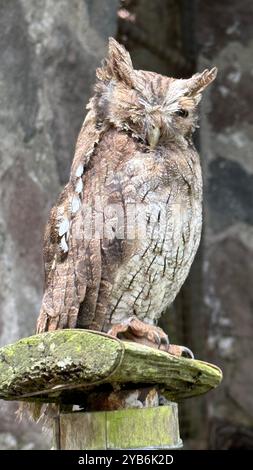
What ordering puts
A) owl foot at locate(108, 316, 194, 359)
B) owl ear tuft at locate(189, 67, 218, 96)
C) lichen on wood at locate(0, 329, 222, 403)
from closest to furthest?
1. lichen on wood at locate(0, 329, 222, 403)
2. owl foot at locate(108, 316, 194, 359)
3. owl ear tuft at locate(189, 67, 218, 96)

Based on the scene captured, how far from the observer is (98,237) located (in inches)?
96.7

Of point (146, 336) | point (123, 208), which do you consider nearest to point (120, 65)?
point (123, 208)

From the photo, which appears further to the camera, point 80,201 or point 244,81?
point 244,81

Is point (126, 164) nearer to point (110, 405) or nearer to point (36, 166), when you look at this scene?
point (110, 405)

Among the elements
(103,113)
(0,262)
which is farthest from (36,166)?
(103,113)

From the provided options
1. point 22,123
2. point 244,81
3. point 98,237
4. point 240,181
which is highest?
point 244,81

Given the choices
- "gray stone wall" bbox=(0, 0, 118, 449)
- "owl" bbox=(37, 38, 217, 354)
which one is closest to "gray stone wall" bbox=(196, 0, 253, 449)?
"gray stone wall" bbox=(0, 0, 118, 449)

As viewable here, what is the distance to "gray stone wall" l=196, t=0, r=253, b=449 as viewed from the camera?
4371mm

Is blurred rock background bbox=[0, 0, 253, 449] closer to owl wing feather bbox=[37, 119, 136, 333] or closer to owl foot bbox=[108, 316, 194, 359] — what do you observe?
owl wing feather bbox=[37, 119, 136, 333]

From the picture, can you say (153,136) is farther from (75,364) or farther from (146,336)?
(75,364)

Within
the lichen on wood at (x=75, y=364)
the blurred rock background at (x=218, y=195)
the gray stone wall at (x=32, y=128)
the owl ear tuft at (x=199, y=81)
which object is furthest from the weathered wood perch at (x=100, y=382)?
the blurred rock background at (x=218, y=195)

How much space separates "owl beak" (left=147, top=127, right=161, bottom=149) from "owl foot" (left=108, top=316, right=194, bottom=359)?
18.5 inches

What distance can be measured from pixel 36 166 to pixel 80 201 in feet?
2.90

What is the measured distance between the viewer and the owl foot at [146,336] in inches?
91.7
